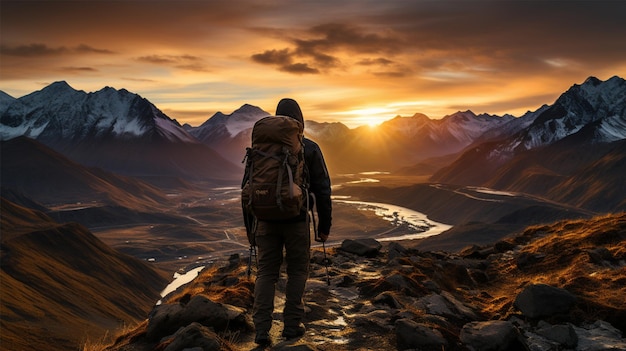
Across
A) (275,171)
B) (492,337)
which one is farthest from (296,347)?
(492,337)

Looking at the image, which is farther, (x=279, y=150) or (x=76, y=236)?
(x=76, y=236)

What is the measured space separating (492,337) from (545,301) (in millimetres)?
2513

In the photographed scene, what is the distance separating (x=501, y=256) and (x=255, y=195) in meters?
16.3

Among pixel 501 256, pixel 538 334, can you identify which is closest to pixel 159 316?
pixel 538 334

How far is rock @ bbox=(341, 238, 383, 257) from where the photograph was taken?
2258 cm

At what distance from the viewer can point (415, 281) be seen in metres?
14.9

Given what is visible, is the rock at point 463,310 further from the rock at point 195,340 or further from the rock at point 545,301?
the rock at point 195,340

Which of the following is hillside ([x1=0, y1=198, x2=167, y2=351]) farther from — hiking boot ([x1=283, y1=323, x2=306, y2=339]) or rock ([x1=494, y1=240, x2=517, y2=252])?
hiking boot ([x1=283, y1=323, x2=306, y2=339])

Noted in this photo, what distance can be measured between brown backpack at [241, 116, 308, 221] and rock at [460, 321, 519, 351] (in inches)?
161

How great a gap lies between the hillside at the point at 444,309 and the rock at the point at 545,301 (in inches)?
0.8

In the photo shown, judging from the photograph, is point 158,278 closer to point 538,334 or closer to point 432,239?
point 432,239

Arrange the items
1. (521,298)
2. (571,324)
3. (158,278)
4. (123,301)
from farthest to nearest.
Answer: (158,278)
(123,301)
(521,298)
(571,324)

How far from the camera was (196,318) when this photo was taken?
376 inches

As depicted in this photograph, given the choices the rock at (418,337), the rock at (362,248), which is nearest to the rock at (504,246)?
the rock at (362,248)
